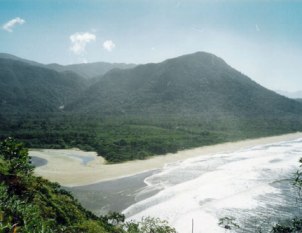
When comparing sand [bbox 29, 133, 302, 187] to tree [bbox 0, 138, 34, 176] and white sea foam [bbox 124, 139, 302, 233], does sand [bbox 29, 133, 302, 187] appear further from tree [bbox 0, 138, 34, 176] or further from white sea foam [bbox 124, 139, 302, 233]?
tree [bbox 0, 138, 34, 176]

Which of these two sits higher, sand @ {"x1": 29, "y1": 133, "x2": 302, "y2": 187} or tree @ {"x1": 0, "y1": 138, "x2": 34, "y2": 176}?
tree @ {"x1": 0, "y1": 138, "x2": 34, "y2": 176}

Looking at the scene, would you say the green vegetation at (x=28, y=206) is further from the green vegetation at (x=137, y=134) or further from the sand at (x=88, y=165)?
the green vegetation at (x=137, y=134)

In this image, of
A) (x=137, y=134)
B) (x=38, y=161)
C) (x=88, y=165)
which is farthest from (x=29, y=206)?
(x=137, y=134)

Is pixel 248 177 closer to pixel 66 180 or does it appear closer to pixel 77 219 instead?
pixel 66 180

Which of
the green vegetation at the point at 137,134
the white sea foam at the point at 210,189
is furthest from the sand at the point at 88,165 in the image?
the white sea foam at the point at 210,189

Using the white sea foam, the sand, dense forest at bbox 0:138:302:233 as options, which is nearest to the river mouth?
the sand
